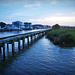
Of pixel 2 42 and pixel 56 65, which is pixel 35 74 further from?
pixel 2 42

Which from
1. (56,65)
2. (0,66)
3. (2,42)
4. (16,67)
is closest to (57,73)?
(56,65)

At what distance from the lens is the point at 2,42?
1712cm

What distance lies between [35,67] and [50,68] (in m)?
1.97

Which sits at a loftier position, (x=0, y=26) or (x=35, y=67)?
(x=0, y=26)

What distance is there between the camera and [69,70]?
13.7m

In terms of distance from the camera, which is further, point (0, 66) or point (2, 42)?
point (2, 42)

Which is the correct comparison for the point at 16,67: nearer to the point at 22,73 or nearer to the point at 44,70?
the point at 22,73

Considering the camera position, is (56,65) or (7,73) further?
(56,65)

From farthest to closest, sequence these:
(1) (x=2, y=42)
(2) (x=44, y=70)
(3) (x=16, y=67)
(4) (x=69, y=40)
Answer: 1. (4) (x=69, y=40)
2. (1) (x=2, y=42)
3. (3) (x=16, y=67)
4. (2) (x=44, y=70)

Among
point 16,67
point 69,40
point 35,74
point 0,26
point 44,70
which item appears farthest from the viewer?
point 0,26

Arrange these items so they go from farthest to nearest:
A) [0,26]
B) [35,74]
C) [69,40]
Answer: [0,26]
[69,40]
[35,74]

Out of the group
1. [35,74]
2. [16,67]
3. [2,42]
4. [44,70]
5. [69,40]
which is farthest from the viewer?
[69,40]

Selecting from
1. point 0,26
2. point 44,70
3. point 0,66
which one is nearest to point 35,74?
point 44,70

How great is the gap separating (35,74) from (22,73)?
1.52m
